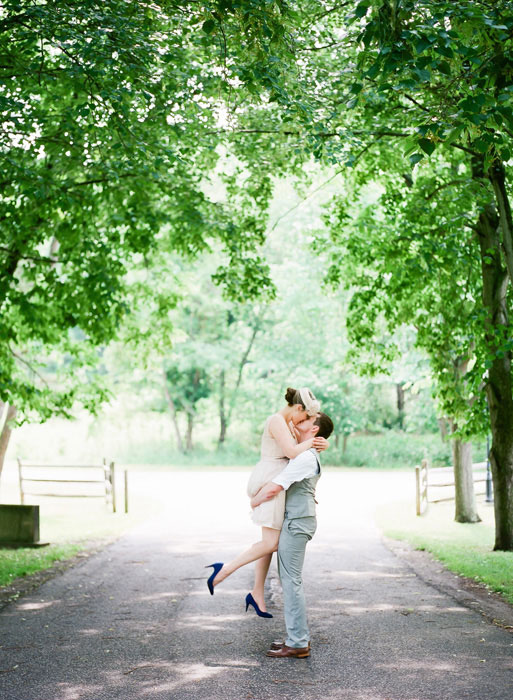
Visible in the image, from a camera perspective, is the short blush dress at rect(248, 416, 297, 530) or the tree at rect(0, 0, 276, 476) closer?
the short blush dress at rect(248, 416, 297, 530)

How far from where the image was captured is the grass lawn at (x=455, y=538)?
10422mm

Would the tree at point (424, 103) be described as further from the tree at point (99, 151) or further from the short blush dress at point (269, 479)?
the short blush dress at point (269, 479)

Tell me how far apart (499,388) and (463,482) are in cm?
588

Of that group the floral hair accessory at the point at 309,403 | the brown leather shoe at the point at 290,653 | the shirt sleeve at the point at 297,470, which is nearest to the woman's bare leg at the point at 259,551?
the shirt sleeve at the point at 297,470

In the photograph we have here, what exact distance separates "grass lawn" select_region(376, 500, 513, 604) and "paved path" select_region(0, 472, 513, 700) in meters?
0.86

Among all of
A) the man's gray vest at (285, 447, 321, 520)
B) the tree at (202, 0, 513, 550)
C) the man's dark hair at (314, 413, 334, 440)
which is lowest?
the man's gray vest at (285, 447, 321, 520)

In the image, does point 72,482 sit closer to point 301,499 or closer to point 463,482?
point 463,482

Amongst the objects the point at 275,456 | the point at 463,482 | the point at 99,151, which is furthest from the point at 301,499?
the point at 463,482

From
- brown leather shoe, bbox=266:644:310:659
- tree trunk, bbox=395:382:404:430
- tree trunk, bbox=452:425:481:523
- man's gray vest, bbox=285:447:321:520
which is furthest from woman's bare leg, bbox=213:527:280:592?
tree trunk, bbox=395:382:404:430

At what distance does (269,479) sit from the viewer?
660 centimetres

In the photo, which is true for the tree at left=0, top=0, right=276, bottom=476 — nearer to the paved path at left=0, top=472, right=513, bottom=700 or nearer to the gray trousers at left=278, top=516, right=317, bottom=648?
the paved path at left=0, top=472, right=513, bottom=700

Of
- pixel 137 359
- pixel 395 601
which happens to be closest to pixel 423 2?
pixel 395 601

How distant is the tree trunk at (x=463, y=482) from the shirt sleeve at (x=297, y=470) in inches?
445

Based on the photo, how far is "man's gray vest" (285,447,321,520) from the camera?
6.48 m
